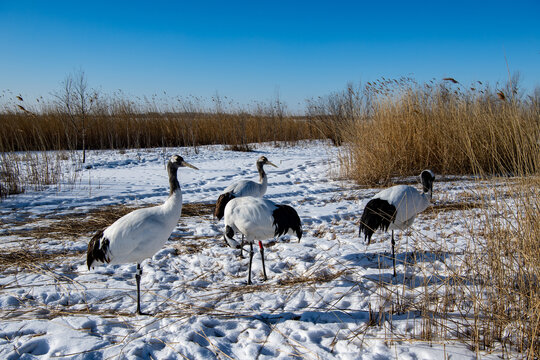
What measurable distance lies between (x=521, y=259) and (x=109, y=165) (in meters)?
10.2

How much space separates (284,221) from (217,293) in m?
1.00

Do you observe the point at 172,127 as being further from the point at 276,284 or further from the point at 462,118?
the point at 276,284

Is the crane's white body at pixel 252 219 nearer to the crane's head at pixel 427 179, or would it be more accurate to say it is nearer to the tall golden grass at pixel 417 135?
the crane's head at pixel 427 179

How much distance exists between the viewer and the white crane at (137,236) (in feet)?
10.1

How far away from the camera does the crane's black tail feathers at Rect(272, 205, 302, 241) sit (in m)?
3.73

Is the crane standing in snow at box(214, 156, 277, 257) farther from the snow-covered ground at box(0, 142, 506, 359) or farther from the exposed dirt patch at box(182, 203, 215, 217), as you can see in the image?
the exposed dirt patch at box(182, 203, 215, 217)

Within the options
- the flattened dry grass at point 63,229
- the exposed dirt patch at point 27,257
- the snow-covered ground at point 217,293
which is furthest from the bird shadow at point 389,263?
the exposed dirt patch at point 27,257

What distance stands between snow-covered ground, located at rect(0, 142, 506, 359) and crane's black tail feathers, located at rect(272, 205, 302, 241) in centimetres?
43

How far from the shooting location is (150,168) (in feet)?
32.7

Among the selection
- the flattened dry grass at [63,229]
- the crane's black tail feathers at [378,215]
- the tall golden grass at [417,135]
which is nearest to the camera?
the crane's black tail feathers at [378,215]

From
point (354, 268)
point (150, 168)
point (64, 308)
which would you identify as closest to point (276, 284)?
point (354, 268)

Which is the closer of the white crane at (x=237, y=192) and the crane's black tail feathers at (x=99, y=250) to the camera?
the crane's black tail feathers at (x=99, y=250)

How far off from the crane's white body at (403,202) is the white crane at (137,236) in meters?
2.27

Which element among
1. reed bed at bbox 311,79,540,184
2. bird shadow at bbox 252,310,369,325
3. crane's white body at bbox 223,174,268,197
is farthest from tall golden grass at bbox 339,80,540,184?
bird shadow at bbox 252,310,369,325
